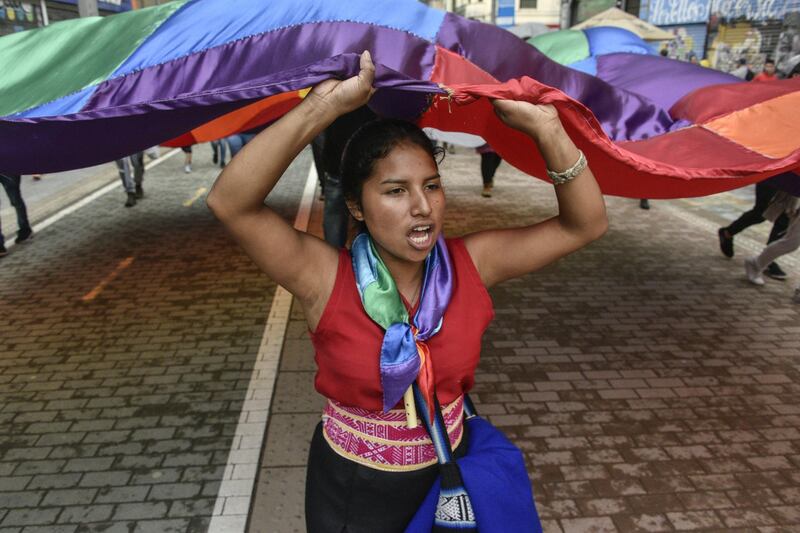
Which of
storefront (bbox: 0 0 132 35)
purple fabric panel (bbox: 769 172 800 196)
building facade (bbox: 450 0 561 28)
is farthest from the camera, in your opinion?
building facade (bbox: 450 0 561 28)

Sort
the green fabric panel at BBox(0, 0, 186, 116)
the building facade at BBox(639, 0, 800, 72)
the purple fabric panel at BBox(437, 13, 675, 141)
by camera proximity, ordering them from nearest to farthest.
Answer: the green fabric panel at BBox(0, 0, 186, 116)
the purple fabric panel at BBox(437, 13, 675, 141)
the building facade at BBox(639, 0, 800, 72)

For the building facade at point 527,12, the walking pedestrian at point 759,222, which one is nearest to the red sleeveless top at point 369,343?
the walking pedestrian at point 759,222

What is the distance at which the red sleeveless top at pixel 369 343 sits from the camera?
64.3 inches

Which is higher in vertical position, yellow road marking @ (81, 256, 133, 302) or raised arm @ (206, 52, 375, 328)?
raised arm @ (206, 52, 375, 328)

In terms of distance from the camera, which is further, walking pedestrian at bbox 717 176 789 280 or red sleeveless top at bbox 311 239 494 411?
walking pedestrian at bbox 717 176 789 280

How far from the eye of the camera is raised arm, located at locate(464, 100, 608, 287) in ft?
5.40

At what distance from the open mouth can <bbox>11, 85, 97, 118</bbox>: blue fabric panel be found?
4.70 ft

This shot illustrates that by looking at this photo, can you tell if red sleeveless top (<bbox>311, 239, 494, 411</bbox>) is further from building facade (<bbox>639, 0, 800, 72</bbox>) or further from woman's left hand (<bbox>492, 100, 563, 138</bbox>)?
building facade (<bbox>639, 0, 800, 72</bbox>)

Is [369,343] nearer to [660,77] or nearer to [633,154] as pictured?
[633,154]

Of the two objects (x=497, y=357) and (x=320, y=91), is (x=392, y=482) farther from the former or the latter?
(x=497, y=357)

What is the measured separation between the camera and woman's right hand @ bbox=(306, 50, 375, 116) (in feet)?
4.95

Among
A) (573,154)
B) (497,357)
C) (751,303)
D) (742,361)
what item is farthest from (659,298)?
(573,154)

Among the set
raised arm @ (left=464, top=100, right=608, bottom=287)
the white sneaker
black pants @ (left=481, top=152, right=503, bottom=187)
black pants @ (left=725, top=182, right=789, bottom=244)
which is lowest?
the white sneaker

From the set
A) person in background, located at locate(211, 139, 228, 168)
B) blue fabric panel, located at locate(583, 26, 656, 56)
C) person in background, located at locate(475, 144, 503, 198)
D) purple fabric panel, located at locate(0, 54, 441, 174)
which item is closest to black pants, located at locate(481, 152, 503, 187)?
person in background, located at locate(475, 144, 503, 198)
